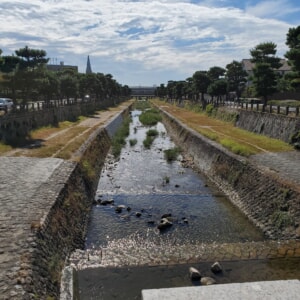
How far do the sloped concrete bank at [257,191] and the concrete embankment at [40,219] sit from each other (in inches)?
307

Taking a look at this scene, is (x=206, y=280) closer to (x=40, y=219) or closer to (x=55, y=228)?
(x=55, y=228)

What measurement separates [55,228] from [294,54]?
24.9 meters

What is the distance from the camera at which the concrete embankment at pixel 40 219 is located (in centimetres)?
859

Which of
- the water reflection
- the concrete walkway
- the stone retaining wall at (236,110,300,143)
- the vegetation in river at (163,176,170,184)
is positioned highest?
the stone retaining wall at (236,110,300,143)

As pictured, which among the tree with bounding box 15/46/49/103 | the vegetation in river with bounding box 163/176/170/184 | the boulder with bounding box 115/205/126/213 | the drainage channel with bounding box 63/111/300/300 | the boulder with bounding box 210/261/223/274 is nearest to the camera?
the drainage channel with bounding box 63/111/300/300

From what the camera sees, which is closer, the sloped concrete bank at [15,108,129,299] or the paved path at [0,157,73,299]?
the paved path at [0,157,73,299]

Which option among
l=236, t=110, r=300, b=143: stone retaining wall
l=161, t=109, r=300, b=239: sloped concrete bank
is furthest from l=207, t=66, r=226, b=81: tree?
l=161, t=109, r=300, b=239: sloped concrete bank

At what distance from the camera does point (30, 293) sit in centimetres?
795

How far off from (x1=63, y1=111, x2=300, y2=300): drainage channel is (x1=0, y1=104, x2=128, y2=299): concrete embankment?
0.81m

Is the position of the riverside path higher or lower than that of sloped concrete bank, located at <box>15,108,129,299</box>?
higher

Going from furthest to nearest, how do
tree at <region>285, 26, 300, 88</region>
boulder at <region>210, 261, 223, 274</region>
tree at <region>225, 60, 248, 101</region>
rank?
tree at <region>225, 60, 248, 101</region> → tree at <region>285, 26, 300, 88</region> → boulder at <region>210, 261, 223, 274</region>

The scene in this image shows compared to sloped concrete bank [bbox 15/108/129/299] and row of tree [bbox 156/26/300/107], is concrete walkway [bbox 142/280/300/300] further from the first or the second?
row of tree [bbox 156/26/300/107]

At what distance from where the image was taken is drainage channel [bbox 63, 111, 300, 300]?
10.9 metres

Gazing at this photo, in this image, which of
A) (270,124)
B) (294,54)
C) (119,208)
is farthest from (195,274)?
(294,54)
